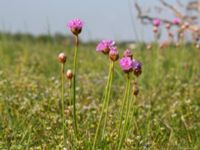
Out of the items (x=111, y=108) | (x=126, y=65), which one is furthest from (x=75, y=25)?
(x=111, y=108)

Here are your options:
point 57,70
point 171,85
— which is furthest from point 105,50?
point 57,70

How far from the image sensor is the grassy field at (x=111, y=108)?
260 centimetres

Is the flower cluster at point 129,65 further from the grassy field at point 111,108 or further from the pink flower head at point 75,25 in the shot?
the grassy field at point 111,108

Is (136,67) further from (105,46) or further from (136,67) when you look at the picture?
(105,46)

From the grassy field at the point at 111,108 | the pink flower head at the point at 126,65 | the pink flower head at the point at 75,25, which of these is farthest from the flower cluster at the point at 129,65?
the grassy field at the point at 111,108

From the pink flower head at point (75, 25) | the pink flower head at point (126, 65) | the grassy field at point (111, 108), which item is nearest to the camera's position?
the pink flower head at point (126, 65)

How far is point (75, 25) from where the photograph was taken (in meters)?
2.11

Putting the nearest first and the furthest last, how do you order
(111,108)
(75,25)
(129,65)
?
(129,65) < (75,25) < (111,108)

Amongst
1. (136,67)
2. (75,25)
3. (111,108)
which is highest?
(75,25)

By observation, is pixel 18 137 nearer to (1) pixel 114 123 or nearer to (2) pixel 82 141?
(2) pixel 82 141

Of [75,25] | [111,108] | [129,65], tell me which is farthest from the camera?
[111,108]

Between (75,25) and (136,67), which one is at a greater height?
(75,25)

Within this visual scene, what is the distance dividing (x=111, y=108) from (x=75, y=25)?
1.41 m

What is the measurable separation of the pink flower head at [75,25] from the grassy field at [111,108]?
47 centimetres
